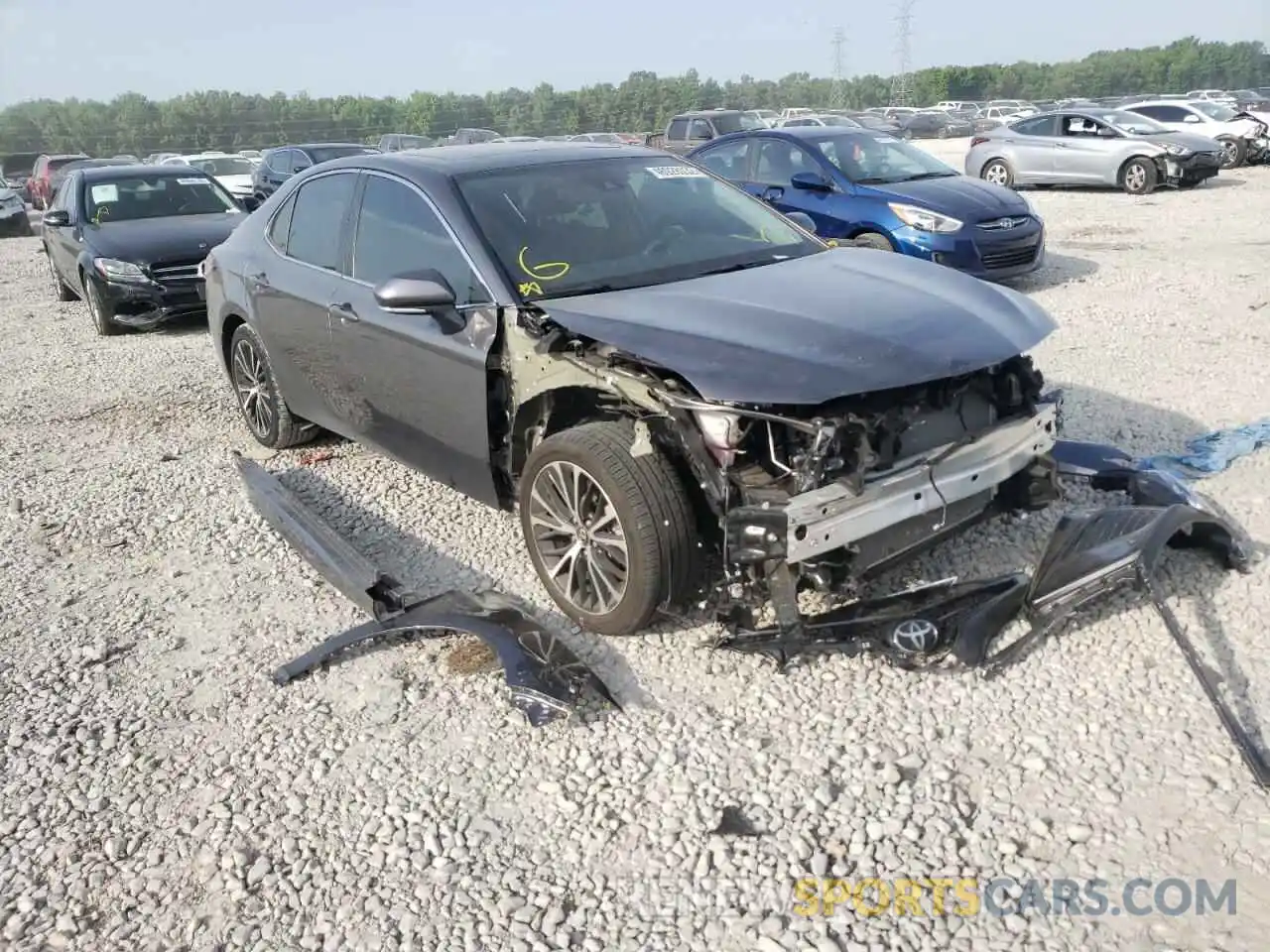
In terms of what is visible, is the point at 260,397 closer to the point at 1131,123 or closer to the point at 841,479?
the point at 841,479

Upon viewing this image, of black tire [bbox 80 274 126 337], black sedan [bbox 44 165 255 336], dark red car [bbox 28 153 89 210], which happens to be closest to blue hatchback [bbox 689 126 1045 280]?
black sedan [bbox 44 165 255 336]

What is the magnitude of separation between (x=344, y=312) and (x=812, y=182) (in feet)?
21.2

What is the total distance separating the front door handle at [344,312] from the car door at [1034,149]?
16.8 meters

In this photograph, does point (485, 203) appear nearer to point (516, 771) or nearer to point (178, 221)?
point (516, 771)

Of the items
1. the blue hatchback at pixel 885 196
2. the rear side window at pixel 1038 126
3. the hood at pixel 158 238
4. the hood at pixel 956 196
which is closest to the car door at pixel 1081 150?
the rear side window at pixel 1038 126

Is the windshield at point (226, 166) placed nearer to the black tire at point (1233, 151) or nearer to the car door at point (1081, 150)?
the car door at point (1081, 150)

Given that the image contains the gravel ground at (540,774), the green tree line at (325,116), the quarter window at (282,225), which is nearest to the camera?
the gravel ground at (540,774)

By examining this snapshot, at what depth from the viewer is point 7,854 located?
302cm

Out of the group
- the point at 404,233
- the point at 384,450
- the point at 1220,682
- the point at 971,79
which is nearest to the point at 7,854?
the point at 384,450

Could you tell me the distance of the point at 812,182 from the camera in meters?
10.1

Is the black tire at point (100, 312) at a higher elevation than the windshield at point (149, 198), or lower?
lower

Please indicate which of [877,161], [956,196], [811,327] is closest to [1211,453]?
[811,327]

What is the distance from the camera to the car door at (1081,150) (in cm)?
1788

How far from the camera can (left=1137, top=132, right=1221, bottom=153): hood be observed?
17828mm
